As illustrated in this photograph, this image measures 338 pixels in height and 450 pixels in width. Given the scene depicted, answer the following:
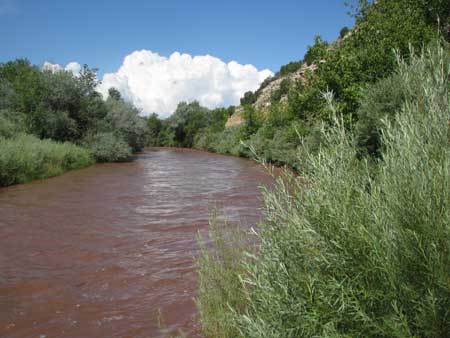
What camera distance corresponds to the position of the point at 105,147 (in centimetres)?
2677

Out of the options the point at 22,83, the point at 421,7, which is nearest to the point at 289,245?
the point at 421,7

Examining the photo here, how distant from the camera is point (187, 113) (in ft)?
218

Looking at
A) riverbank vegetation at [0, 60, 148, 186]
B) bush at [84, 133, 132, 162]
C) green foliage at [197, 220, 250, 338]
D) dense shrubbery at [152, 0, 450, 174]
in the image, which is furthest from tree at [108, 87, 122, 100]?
green foliage at [197, 220, 250, 338]

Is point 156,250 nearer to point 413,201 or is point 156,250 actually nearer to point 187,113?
point 413,201

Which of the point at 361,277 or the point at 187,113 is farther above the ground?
the point at 187,113

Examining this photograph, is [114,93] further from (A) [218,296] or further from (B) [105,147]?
(A) [218,296]

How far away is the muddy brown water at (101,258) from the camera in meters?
4.62

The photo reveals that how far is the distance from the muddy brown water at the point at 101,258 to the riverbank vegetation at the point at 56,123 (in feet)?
16.5

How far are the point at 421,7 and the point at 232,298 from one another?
58.4 ft

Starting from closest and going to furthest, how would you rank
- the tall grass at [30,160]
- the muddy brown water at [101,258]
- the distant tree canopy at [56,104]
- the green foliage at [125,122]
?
the muddy brown water at [101,258], the tall grass at [30,160], the distant tree canopy at [56,104], the green foliage at [125,122]

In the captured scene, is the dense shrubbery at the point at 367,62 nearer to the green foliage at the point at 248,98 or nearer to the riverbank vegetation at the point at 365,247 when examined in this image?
the riverbank vegetation at the point at 365,247

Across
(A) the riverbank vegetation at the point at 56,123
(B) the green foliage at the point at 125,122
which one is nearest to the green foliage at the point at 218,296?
(A) the riverbank vegetation at the point at 56,123

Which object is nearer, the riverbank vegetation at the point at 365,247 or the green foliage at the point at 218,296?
the riverbank vegetation at the point at 365,247

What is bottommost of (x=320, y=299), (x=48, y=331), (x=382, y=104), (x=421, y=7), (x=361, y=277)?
(x=48, y=331)
